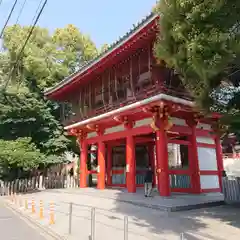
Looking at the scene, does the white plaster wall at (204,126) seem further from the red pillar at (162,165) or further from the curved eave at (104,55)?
the curved eave at (104,55)

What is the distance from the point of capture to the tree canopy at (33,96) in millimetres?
22875

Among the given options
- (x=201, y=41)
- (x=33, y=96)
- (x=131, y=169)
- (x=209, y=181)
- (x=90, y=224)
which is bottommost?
(x=90, y=224)

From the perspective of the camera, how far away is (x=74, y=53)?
27.8m

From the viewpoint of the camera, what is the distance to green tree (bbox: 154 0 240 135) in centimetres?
614

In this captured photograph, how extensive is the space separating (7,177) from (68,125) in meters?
8.01

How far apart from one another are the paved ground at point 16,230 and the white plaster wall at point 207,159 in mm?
9395

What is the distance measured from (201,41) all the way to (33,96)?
1997cm

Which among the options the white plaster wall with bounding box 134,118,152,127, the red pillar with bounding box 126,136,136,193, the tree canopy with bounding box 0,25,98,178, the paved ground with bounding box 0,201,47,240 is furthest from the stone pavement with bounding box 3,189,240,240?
the tree canopy with bounding box 0,25,98,178

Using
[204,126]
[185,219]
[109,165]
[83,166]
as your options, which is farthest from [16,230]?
[109,165]

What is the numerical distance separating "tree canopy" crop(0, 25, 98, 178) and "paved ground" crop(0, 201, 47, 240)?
31.7 feet

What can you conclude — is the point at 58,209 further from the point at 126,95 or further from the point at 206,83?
the point at 206,83

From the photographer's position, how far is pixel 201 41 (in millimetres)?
6203

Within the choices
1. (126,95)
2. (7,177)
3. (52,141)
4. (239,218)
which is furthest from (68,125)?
(239,218)

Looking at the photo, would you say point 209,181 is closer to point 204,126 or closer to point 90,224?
point 204,126
